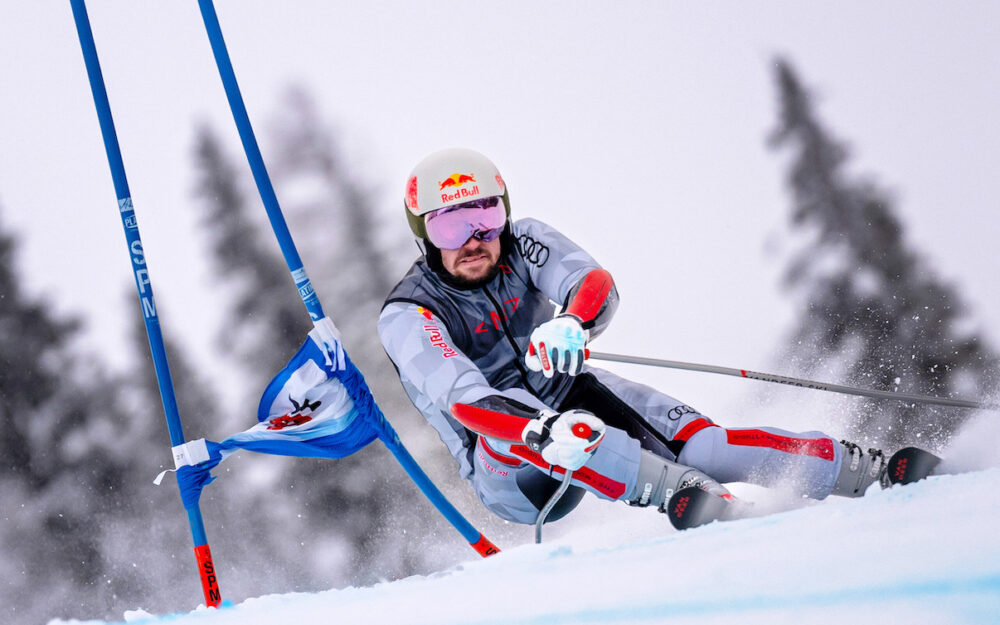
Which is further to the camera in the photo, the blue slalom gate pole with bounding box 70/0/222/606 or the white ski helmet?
the blue slalom gate pole with bounding box 70/0/222/606

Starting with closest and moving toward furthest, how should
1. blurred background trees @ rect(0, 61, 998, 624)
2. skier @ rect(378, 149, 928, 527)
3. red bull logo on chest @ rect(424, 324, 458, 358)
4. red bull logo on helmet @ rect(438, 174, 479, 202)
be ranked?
skier @ rect(378, 149, 928, 527), red bull logo on chest @ rect(424, 324, 458, 358), red bull logo on helmet @ rect(438, 174, 479, 202), blurred background trees @ rect(0, 61, 998, 624)

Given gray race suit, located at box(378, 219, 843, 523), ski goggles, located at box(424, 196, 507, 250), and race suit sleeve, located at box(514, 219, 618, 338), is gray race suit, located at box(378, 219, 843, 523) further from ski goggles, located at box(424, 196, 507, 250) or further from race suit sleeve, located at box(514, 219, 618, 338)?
ski goggles, located at box(424, 196, 507, 250)

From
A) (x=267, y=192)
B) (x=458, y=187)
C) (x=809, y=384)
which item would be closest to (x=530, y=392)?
(x=458, y=187)

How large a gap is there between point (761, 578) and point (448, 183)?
195 centimetres

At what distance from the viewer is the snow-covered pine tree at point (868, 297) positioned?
5863mm

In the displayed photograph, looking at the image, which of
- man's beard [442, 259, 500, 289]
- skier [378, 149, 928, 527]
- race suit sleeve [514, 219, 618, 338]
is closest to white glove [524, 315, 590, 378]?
skier [378, 149, 928, 527]

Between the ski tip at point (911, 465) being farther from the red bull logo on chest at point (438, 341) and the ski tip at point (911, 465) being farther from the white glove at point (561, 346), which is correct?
the red bull logo on chest at point (438, 341)

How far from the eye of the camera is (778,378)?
3463 millimetres

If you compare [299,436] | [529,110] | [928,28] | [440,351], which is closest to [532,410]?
[440,351]

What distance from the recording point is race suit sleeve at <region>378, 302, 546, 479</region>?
273 cm

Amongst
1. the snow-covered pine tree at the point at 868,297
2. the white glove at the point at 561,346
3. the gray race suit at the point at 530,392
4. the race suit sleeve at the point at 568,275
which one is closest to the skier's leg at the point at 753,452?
the gray race suit at the point at 530,392

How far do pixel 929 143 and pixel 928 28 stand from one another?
92 cm

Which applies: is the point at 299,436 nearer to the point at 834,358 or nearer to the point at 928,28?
the point at 834,358

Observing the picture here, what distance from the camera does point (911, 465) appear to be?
Result: 8.15 ft
